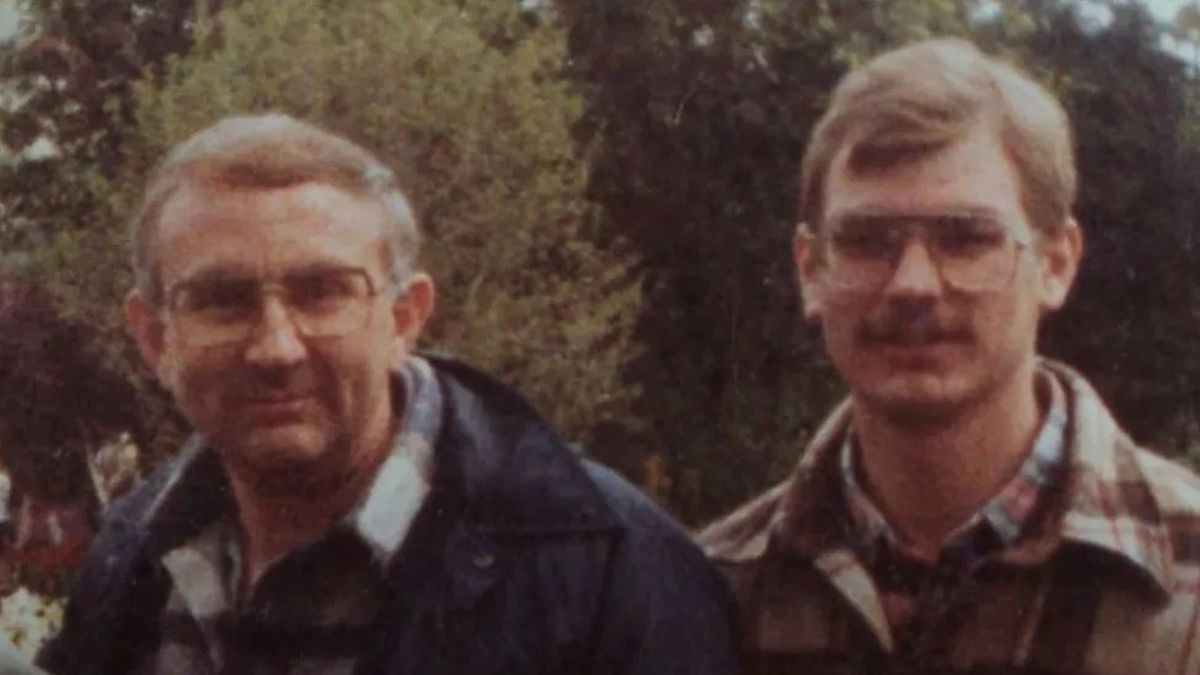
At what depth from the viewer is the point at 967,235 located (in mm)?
714

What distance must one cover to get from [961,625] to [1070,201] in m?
0.18

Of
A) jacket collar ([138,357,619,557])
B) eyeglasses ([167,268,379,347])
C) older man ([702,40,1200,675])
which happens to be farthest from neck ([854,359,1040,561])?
eyeglasses ([167,268,379,347])

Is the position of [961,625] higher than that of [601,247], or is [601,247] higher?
[601,247]

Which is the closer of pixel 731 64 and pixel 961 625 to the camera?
pixel 961 625

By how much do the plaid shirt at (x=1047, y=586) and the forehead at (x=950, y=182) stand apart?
3.1 inches

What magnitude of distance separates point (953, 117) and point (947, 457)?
0.14m

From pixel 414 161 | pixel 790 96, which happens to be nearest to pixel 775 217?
pixel 790 96

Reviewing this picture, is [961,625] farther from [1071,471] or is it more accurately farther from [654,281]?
[654,281]

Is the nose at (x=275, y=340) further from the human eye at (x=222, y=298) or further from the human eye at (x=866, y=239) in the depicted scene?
the human eye at (x=866, y=239)

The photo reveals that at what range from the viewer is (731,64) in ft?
2.73

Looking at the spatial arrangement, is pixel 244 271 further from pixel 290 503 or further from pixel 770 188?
pixel 770 188

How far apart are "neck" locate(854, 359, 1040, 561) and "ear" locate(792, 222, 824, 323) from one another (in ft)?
0.16

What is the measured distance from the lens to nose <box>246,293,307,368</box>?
2.47 ft

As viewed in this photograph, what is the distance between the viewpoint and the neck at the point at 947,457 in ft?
2.40
